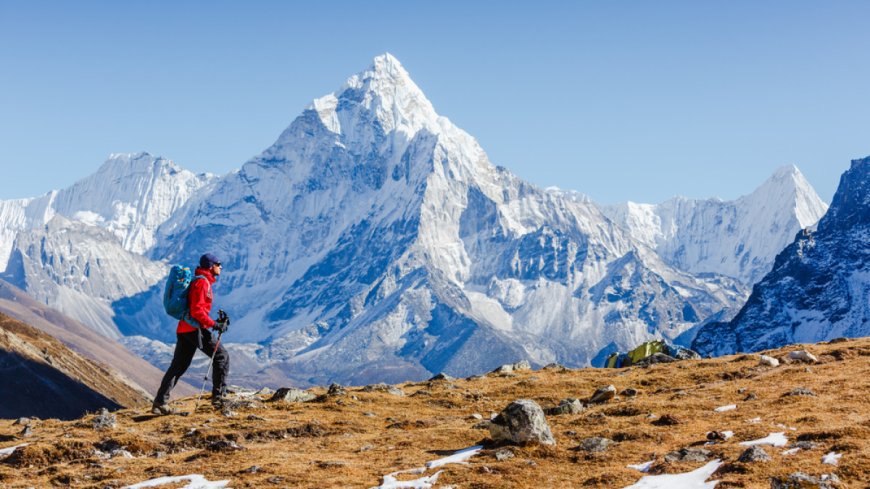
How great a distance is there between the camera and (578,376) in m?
48.2

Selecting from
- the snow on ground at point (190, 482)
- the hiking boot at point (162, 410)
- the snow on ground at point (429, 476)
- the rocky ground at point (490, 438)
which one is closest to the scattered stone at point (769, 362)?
the rocky ground at point (490, 438)

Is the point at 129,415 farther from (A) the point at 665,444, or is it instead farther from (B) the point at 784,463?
(B) the point at 784,463


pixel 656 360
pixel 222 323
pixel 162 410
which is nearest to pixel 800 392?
pixel 656 360

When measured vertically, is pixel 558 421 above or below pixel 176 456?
above

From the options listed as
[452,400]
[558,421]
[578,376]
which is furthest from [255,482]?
[578,376]

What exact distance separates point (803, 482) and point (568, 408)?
14.1m

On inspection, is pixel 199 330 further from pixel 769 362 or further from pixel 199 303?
pixel 769 362

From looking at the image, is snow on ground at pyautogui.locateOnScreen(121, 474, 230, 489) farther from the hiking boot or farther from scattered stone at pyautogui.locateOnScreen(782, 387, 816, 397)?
scattered stone at pyautogui.locateOnScreen(782, 387, 816, 397)

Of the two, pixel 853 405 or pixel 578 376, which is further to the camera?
pixel 578 376

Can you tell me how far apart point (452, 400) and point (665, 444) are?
14.4 metres

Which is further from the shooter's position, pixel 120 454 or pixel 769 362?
pixel 769 362

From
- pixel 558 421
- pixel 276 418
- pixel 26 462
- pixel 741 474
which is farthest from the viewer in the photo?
pixel 276 418

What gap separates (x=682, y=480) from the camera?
79.4 ft

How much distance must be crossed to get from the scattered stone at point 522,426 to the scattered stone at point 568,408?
639cm
